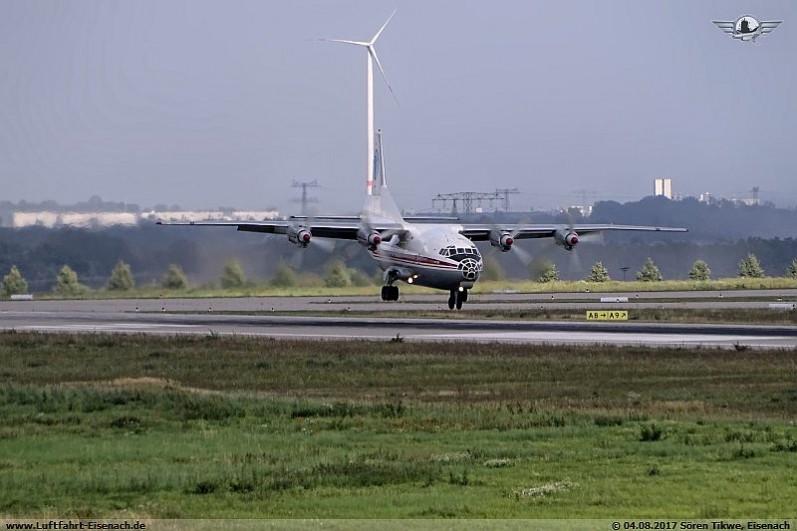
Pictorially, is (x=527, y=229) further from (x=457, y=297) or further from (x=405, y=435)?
(x=405, y=435)

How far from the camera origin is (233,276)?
8712 cm

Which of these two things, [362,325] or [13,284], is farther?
[13,284]

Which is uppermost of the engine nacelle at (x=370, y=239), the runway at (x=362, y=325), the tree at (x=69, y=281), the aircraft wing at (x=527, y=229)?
the aircraft wing at (x=527, y=229)

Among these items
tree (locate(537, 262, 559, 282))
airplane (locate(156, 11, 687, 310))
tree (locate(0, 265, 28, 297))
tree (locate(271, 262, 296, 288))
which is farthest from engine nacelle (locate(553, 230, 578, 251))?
tree (locate(0, 265, 28, 297))

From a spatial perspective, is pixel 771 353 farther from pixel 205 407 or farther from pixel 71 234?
pixel 71 234

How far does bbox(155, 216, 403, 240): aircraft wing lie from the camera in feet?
220

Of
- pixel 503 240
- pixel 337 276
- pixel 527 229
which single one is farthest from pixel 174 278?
pixel 527 229

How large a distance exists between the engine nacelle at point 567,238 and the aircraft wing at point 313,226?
9.82 m

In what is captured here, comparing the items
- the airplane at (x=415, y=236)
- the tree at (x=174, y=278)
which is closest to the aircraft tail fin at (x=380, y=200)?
the airplane at (x=415, y=236)

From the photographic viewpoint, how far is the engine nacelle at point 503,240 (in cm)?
7094

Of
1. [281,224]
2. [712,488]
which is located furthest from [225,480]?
[281,224]

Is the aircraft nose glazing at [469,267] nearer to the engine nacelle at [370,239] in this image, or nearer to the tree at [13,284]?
the engine nacelle at [370,239]

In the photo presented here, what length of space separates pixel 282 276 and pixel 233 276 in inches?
140

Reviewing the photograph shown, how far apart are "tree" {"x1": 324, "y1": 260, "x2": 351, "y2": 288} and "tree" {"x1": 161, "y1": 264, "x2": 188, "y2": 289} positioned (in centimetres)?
1033
